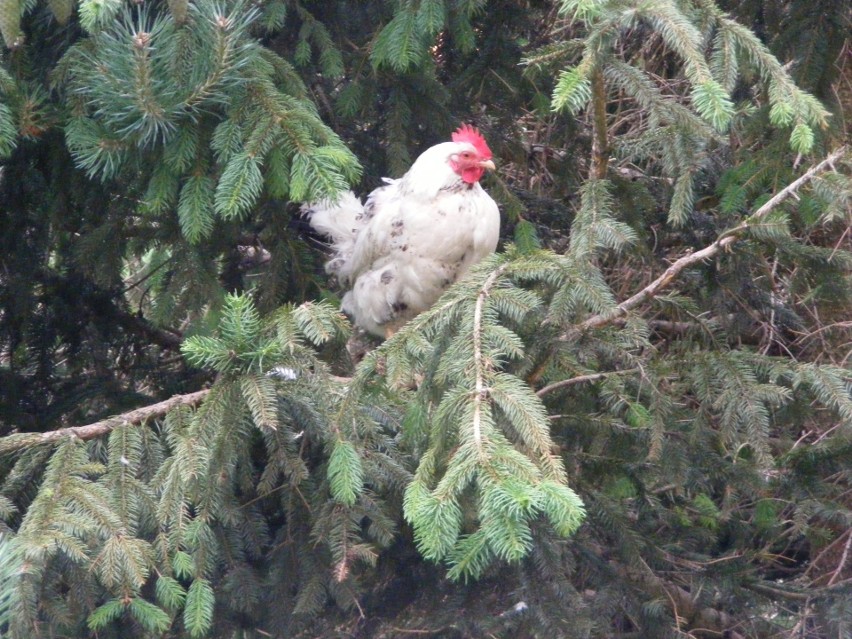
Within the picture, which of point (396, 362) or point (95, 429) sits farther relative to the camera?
point (95, 429)

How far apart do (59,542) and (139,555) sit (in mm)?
174

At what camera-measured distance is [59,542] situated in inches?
77.7

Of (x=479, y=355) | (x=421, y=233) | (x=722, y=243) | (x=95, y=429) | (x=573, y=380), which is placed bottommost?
(x=421, y=233)

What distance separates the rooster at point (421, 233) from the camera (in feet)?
12.8

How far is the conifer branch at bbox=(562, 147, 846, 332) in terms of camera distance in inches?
96.7

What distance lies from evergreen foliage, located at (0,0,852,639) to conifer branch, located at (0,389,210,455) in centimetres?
1

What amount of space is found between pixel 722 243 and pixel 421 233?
1.68 m

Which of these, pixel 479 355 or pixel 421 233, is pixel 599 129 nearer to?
pixel 479 355

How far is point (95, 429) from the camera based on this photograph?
8.11ft

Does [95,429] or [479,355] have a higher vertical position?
[479,355]

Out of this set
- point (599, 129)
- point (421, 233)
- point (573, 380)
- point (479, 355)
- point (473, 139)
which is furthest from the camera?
point (421, 233)

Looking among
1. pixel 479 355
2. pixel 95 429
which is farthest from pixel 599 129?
pixel 95 429

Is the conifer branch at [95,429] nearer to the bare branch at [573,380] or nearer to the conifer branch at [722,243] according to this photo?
the bare branch at [573,380]

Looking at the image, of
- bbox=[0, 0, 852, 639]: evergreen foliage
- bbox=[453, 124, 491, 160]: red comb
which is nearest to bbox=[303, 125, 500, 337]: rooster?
bbox=[453, 124, 491, 160]: red comb
